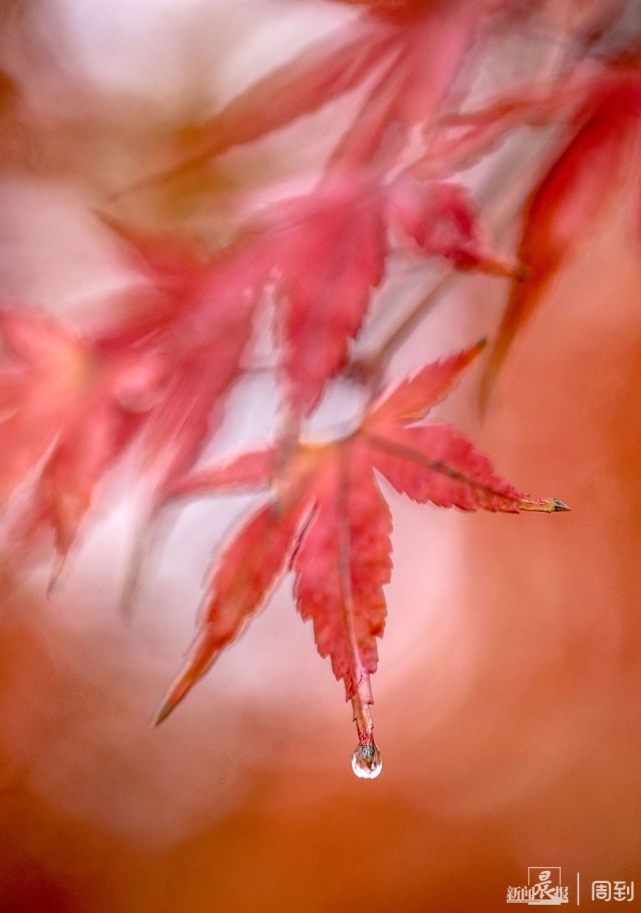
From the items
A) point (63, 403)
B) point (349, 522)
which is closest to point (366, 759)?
point (349, 522)

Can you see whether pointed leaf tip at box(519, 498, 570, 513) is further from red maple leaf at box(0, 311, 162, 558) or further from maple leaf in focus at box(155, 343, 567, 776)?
red maple leaf at box(0, 311, 162, 558)

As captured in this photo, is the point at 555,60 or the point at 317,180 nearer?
the point at 317,180

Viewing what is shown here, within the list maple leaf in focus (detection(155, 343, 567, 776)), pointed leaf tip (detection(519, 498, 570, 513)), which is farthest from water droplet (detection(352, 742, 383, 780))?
pointed leaf tip (detection(519, 498, 570, 513))

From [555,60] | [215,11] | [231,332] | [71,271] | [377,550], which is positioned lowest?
[377,550]

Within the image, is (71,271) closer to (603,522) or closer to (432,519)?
(432,519)

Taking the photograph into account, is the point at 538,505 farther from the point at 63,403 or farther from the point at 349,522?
the point at 63,403

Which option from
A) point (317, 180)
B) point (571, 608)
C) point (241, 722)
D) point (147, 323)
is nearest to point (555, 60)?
point (317, 180)
